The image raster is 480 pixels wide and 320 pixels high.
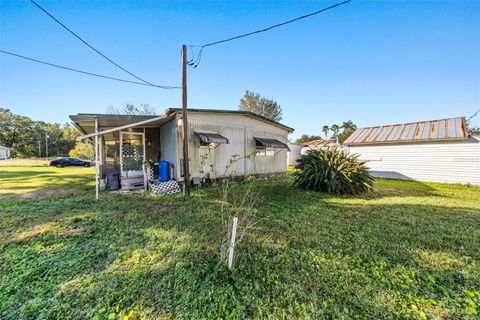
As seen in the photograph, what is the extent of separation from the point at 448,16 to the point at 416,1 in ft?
6.40

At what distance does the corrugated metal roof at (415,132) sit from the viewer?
9742 millimetres

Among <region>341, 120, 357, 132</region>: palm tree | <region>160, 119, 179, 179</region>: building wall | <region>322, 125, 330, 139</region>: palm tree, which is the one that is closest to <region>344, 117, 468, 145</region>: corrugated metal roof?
<region>160, 119, 179, 179</region>: building wall

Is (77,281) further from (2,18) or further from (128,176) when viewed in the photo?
(2,18)

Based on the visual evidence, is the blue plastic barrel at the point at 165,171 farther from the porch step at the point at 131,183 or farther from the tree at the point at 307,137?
the tree at the point at 307,137

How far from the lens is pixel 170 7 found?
5.94 meters

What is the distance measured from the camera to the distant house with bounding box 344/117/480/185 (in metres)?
9.30

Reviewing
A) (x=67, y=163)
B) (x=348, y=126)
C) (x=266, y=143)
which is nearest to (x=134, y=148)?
(x=266, y=143)

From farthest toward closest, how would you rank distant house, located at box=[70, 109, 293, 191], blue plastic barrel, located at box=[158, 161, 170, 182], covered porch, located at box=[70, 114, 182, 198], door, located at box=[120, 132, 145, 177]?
door, located at box=[120, 132, 145, 177] < blue plastic barrel, located at box=[158, 161, 170, 182] < covered porch, located at box=[70, 114, 182, 198] < distant house, located at box=[70, 109, 293, 191]

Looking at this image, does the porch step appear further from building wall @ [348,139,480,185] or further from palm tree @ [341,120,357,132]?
Answer: palm tree @ [341,120,357,132]

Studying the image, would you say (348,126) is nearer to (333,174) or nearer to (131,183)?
(333,174)

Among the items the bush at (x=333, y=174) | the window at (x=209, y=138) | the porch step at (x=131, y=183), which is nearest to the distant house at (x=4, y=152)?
the porch step at (x=131, y=183)

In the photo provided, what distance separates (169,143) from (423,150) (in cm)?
1362

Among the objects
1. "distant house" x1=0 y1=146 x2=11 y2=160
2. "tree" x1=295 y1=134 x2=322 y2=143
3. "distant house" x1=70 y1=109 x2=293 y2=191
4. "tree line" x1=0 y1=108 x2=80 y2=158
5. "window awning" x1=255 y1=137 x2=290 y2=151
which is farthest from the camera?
"tree" x1=295 y1=134 x2=322 y2=143

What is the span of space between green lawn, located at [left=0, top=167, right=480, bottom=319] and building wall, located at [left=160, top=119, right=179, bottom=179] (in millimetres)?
3418
